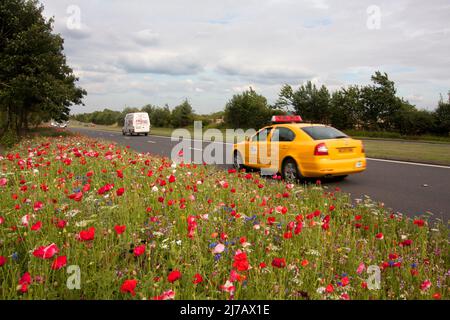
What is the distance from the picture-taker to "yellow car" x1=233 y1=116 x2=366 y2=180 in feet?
27.7

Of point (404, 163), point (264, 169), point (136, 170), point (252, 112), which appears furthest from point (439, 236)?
point (252, 112)

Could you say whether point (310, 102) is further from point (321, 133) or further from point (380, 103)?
point (321, 133)

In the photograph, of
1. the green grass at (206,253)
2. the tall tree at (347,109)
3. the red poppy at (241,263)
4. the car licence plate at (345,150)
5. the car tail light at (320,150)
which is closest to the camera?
the red poppy at (241,263)

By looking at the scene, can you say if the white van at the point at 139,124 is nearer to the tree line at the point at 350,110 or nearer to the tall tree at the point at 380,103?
the tree line at the point at 350,110

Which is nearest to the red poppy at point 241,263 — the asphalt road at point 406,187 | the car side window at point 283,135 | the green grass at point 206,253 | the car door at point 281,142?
the green grass at point 206,253

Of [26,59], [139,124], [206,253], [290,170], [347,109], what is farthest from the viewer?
[347,109]

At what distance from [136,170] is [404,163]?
9885 mm

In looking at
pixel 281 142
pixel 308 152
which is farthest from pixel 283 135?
pixel 308 152

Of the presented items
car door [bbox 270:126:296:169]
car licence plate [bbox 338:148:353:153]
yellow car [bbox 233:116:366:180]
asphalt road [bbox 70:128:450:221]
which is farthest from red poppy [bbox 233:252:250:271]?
car door [bbox 270:126:296:169]

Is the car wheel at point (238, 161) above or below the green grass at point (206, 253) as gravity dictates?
above

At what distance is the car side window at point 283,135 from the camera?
9.30 meters

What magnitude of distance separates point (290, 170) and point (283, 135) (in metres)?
1.01

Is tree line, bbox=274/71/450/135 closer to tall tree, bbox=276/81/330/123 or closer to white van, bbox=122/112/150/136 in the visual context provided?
tall tree, bbox=276/81/330/123

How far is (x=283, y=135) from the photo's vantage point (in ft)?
31.4
